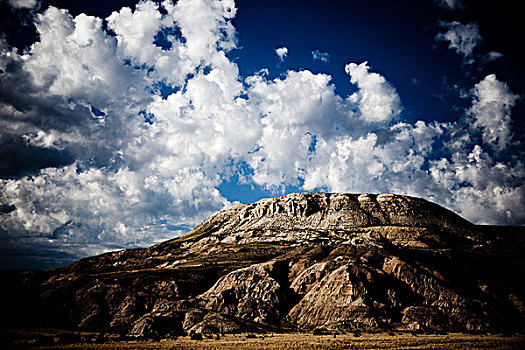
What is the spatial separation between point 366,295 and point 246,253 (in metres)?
96.4

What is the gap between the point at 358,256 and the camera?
11812 centimetres

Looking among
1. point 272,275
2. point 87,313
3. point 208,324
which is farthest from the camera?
point 272,275

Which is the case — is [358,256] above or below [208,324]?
above

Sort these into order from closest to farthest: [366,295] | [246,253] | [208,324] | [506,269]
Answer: [208,324] → [366,295] → [506,269] → [246,253]

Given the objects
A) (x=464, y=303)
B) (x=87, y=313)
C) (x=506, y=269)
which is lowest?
Result: (x=87, y=313)

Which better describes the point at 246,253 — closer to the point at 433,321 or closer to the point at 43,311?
the point at 43,311

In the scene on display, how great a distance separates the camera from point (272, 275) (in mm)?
113125

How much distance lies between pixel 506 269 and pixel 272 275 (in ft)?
275

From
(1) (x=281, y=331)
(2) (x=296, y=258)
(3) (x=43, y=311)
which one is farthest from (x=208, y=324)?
(3) (x=43, y=311)

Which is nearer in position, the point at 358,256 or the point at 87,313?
the point at 87,313

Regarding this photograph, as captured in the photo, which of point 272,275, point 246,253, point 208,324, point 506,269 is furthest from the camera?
point 246,253

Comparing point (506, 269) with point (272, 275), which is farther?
point (506, 269)

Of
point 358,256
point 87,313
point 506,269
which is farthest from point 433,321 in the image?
point 87,313

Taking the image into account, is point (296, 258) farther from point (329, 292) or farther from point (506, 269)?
point (506, 269)
